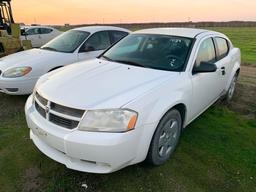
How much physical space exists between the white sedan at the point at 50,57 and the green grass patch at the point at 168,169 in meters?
1.26

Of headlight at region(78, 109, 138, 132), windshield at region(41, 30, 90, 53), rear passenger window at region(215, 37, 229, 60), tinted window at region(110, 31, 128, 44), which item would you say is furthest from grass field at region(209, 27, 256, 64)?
headlight at region(78, 109, 138, 132)

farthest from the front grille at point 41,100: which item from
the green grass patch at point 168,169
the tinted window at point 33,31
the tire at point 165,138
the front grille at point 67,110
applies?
the tinted window at point 33,31

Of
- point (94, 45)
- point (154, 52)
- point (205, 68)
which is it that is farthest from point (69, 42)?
point (205, 68)

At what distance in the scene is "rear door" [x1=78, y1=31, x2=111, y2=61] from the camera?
20.4 feet

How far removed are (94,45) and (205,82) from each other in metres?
3.34

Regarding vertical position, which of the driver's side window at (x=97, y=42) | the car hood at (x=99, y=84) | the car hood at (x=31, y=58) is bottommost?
the car hood at (x=31, y=58)

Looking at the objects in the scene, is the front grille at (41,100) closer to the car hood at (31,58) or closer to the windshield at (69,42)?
the car hood at (31,58)

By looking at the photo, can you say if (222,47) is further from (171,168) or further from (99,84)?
(99,84)

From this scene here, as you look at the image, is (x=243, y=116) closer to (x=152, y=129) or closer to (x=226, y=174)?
(x=226, y=174)

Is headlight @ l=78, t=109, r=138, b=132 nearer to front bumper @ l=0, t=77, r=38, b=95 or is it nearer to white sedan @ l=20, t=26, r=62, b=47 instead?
front bumper @ l=0, t=77, r=38, b=95

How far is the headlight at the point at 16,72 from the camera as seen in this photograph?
5.26 m

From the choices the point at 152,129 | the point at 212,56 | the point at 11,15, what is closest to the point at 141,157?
the point at 152,129

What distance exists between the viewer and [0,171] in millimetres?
3197

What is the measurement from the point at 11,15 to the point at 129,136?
348 inches
